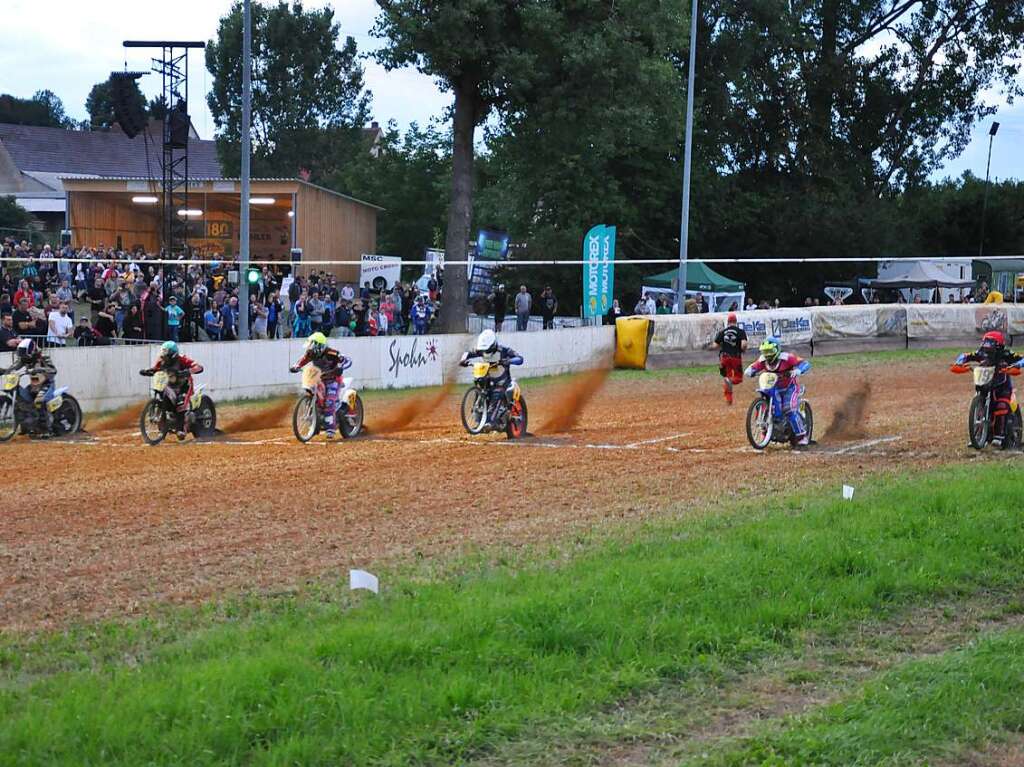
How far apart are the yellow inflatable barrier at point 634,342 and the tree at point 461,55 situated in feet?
20.7

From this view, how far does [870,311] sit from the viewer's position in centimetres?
3666

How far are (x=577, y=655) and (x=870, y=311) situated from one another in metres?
31.3

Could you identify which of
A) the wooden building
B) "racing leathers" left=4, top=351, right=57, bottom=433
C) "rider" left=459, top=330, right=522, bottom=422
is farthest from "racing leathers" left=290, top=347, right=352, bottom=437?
the wooden building

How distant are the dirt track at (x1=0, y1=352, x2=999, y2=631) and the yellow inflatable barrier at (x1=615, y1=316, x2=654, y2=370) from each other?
8952 mm

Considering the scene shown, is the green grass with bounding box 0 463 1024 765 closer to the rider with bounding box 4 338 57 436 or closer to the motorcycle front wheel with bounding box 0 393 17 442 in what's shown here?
the rider with bounding box 4 338 57 436

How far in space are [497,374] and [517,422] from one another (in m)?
0.80

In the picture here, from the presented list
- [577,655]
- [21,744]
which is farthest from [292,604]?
[21,744]

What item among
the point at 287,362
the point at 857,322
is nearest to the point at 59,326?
the point at 287,362

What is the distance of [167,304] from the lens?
2778cm

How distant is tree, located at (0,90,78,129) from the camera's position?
12162 centimetres

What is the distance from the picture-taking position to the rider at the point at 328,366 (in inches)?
736

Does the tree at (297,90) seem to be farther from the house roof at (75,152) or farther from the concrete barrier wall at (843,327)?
the concrete barrier wall at (843,327)

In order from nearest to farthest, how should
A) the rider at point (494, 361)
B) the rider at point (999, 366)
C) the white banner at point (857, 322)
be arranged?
the rider at point (999, 366) → the rider at point (494, 361) → the white banner at point (857, 322)

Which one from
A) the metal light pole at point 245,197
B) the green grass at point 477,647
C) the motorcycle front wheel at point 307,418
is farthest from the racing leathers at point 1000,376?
the metal light pole at point 245,197
